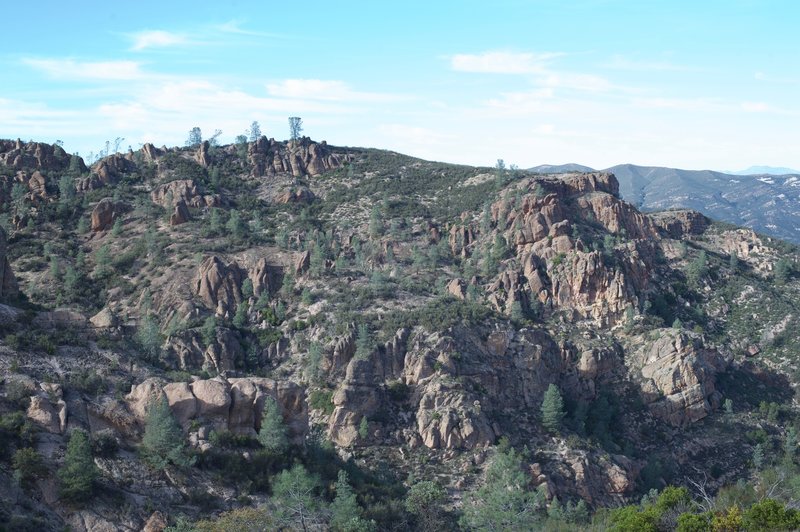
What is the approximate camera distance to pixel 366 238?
120 meters

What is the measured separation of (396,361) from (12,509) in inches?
2063

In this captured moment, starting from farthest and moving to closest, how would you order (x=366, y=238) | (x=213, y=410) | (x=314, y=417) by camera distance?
1. (x=366, y=238)
2. (x=314, y=417)
3. (x=213, y=410)

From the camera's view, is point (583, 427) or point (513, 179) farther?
point (513, 179)

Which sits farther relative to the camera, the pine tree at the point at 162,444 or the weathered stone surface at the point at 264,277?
the weathered stone surface at the point at 264,277

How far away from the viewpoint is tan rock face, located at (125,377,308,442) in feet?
173

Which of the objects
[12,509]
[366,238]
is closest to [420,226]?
[366,238]

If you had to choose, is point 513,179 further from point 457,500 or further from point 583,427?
point 457,500

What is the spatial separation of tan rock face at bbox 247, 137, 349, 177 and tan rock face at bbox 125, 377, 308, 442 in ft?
306

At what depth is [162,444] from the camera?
48.5m

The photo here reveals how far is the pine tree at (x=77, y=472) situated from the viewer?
42406 mm

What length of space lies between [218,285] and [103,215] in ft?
96.7

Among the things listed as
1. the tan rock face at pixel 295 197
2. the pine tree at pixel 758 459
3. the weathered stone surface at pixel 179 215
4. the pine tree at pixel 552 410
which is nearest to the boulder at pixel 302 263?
the weathered stone surface at pixel 179 215

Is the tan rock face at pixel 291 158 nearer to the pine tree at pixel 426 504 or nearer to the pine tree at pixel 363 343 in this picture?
the pine tree at pixel 363 343

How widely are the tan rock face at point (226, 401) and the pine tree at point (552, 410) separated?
33.2m
